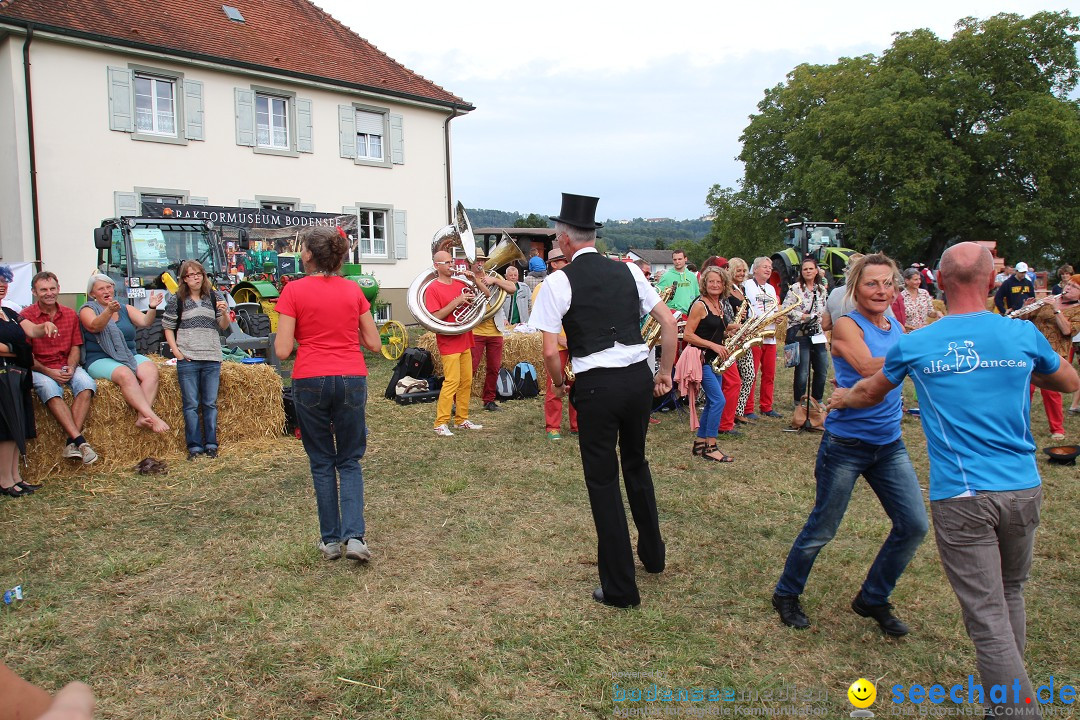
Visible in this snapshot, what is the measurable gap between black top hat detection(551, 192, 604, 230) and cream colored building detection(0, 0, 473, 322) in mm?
16264

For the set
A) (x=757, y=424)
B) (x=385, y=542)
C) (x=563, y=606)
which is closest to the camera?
(x=563, y=606)

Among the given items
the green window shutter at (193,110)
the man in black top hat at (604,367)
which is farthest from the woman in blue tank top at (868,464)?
the green window shutter at (193,110)

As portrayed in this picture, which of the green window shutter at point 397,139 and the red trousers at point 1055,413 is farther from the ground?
the green window shutter at point 397,139

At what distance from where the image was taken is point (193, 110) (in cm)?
1834

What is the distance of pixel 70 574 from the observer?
4.30 meters

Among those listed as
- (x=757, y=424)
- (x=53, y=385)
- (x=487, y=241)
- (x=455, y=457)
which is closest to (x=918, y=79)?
(x=487, y=241)

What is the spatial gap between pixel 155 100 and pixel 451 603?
717 inches

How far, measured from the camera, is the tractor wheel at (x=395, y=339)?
13633 millimetres

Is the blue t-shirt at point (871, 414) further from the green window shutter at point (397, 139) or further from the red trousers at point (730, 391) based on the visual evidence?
the green window shutter at point (397, 139)

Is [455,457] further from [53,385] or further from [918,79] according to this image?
[918,79]

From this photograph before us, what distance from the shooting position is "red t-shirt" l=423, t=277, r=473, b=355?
772cm

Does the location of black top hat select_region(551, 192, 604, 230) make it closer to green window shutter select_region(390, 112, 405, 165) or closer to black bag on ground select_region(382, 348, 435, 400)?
black bag on ground select_region(382, 348, 435, 400)

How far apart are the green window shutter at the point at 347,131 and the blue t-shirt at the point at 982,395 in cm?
2054

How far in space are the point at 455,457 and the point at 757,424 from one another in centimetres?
355
